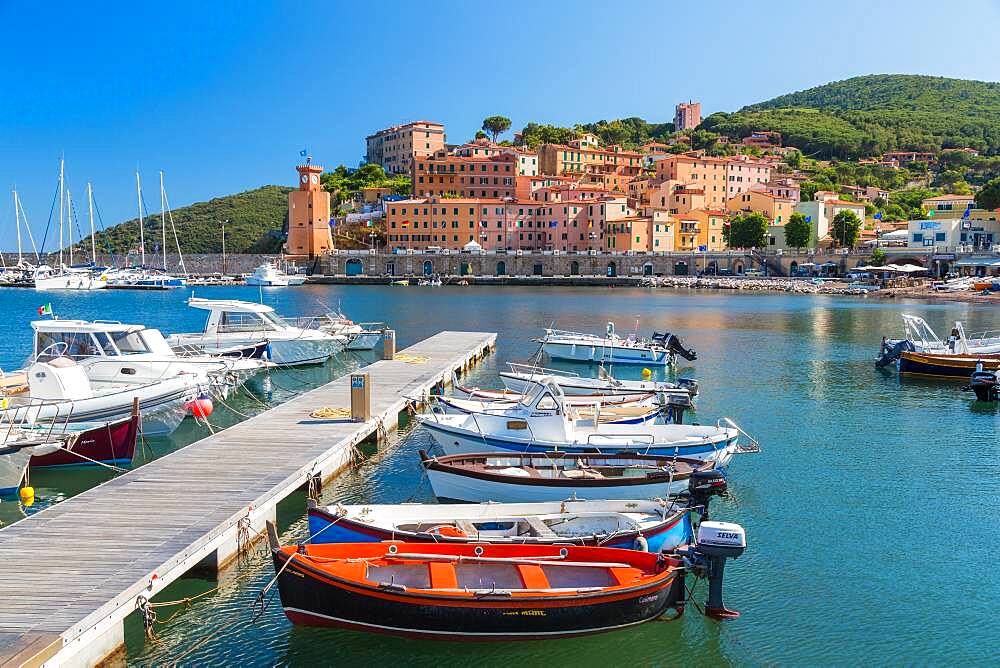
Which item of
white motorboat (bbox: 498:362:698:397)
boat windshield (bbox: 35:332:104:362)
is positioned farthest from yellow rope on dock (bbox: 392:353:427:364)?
boat windshield (bbox: 35:332:104:362)

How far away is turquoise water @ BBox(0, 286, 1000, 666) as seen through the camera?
11734mm

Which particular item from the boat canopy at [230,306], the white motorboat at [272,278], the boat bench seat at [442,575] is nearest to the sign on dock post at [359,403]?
the boat bench seat at [442,575]

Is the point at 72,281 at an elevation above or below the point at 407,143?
below

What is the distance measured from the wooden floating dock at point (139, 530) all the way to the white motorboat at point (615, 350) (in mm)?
18272

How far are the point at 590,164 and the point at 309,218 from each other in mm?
46066

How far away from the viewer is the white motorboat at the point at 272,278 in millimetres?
106812

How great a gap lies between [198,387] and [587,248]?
3854 inches

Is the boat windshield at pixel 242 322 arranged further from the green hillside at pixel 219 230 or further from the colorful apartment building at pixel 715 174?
the green hillside at pixel 219 230

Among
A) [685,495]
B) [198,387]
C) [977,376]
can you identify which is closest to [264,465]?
[198,387]

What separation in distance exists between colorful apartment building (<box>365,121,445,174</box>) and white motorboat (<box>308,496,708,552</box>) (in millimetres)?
132547

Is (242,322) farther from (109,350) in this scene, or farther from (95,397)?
(95,397)

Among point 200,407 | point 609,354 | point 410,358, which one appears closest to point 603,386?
point 410,358

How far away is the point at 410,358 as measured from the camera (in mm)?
33562

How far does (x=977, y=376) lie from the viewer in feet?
98.0
